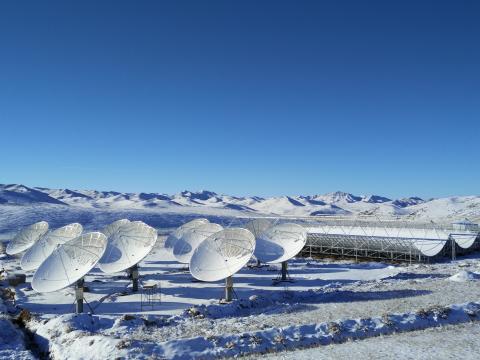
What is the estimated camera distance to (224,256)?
41750 mm

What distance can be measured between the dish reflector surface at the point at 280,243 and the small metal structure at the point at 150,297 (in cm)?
1161

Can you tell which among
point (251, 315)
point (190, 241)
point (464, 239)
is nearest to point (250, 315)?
point (251, 315)

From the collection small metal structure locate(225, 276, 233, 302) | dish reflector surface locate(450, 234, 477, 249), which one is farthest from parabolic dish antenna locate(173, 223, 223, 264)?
dish reflector surface locate(450, 234, 477, 249)

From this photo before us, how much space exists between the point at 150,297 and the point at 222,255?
8.30m

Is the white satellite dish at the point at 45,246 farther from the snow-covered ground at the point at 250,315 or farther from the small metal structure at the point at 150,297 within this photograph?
the small metal structure at the point at 150,297

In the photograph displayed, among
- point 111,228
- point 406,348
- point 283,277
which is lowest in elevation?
point 283,277

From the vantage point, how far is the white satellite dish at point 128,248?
150 ft

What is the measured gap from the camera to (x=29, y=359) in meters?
24.6

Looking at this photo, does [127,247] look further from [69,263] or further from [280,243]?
[280,243]

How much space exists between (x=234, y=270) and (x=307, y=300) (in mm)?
6953

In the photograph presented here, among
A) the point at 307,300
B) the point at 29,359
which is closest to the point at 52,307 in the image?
the point at 29,359

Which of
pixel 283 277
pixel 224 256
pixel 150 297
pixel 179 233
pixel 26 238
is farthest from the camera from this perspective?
pixel 26 238

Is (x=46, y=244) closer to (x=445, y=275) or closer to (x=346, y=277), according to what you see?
(x=346, y=277)

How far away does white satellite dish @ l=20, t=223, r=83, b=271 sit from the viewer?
51500mm
